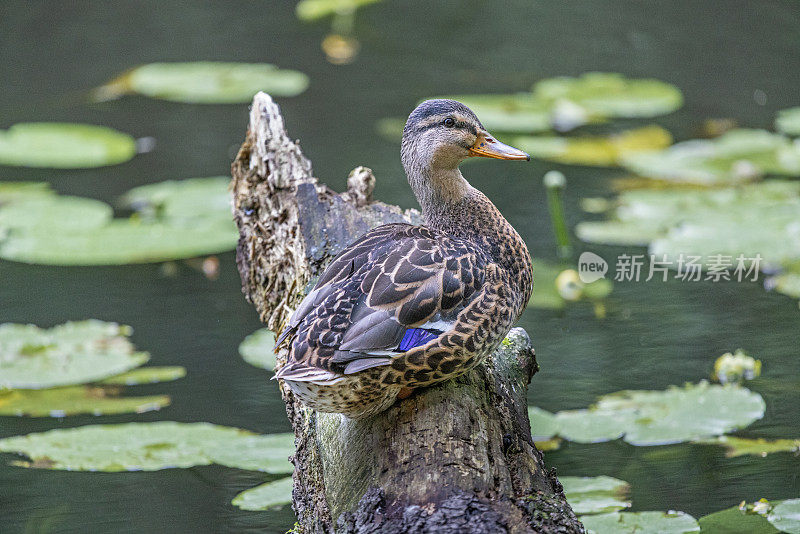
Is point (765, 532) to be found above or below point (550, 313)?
below

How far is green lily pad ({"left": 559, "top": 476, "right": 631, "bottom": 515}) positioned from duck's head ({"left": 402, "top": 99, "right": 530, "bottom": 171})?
1.02 metres

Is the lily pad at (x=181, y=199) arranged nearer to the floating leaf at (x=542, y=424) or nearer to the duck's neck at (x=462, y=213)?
the floating leaf at (x=542, y=424)

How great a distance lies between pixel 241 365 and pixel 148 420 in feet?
1.65

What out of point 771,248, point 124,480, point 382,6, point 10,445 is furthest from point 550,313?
point 382,6

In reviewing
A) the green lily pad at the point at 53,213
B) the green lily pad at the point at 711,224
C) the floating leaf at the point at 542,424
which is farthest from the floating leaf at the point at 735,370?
the green lily pad at the point at 53,213

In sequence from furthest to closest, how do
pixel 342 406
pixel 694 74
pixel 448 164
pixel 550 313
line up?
pixel 694 74 → pixel 550 313 → pixel 448 164 → pixel 342 406

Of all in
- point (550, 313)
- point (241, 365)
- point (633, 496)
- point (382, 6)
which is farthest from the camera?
point (382, 6)

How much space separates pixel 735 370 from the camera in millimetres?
3457

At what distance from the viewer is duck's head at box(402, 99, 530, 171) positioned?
8.46 feet

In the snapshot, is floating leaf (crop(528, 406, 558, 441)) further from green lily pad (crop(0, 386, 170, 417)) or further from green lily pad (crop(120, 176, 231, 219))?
green lily pad (crop(120, 176, 231, 219))

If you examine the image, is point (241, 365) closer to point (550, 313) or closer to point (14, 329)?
point (14, 329)

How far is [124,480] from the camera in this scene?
10.0 feet

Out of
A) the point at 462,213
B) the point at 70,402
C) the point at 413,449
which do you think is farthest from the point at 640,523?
the point at 70,402

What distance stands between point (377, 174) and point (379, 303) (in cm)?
305
